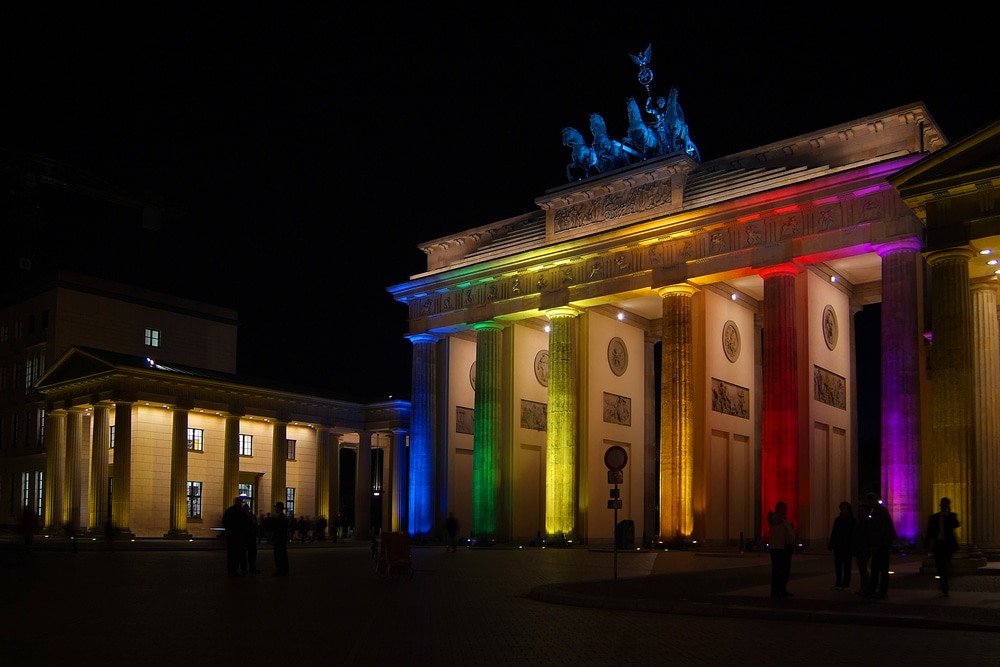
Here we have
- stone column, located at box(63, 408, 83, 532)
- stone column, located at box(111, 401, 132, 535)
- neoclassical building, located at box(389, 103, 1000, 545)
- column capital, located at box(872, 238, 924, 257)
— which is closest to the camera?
neoclassical building, located at box(389, 103, 1000, 545)

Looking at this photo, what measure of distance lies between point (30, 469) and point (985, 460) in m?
55.1

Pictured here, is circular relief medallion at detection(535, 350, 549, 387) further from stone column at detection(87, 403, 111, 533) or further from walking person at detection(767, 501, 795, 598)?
walking person at detection(767, 501, 795, 598)

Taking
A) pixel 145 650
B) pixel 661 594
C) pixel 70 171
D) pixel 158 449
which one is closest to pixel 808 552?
pixel 661 594

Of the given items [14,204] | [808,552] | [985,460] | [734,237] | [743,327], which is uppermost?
[14,204]

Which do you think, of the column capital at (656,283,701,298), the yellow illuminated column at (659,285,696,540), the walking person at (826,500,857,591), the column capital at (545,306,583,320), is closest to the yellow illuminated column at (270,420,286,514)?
the column capital at (545,306,583,320)

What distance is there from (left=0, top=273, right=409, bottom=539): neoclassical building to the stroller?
29391 mm

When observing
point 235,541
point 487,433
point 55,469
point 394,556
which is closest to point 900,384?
point 394,556

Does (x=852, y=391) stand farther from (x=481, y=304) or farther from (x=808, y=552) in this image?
(x=481, y=304)

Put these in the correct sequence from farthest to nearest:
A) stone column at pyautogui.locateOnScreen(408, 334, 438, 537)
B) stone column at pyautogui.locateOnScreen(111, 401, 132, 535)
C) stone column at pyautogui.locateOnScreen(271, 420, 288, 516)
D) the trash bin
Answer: stone column at pyautogui.locateOnScreen(271, 420, 288, 516) < stone column at pyautogui.locateOnScreen(408, 334, 438, 537) < stone column at pyautogui.locateOnScreen(111, 401, 132, 535) < the trash bin

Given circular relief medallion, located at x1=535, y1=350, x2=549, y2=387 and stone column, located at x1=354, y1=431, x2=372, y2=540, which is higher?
circular relief medallion, located at x1=535, y1=350, x2=549, y2=387

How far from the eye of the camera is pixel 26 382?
6219 cm

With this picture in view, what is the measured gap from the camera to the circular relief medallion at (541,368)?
49281 mm

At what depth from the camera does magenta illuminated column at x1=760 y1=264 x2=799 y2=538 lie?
34.9 meters

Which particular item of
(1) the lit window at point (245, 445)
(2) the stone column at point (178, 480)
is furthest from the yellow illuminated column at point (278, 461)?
(2) the stone column at point (178, 480)
